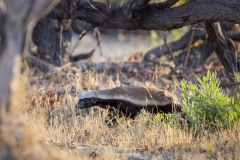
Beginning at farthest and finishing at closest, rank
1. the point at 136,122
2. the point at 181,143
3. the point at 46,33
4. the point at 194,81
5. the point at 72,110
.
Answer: the point at 46,33, the point at 194,81, the point at 72,110, the point at 136,122, the point at 181,143

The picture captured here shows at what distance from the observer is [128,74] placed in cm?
1248

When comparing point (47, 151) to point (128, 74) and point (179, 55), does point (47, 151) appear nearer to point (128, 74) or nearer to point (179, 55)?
point (128, 74)

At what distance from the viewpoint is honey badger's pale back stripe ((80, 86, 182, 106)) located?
334 inches

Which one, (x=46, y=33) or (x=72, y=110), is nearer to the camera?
(x=72, y=110)

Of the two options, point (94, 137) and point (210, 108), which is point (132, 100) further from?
point (210, 108)

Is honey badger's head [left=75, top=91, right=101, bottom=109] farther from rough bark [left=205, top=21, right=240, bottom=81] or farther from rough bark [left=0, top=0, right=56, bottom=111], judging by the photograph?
rough bark [left=0, top=0, right=56, bottom=111]

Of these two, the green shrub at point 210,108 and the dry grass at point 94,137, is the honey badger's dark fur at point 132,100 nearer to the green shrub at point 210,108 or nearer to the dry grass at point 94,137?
the dry grass at point 94,137

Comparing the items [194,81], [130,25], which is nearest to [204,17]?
[130,25]

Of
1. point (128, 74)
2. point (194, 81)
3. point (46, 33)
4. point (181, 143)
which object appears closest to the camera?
point (181, 143)

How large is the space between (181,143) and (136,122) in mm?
1160

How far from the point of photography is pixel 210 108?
780 centimetres

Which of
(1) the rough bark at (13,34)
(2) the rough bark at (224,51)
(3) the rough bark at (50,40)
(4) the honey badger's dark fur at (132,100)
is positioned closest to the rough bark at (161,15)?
(4) the honey badger's dark fur at (132,100)

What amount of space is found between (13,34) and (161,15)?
4.21m

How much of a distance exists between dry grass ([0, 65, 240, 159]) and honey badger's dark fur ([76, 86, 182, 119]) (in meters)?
0.19
